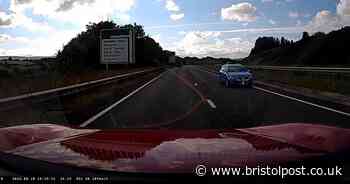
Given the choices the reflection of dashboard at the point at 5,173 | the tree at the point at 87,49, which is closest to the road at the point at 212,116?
the reflection of dashboard at the point at 5,173

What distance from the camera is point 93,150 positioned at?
336 cm

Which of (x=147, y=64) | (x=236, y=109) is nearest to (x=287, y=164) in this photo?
(x=236, y=109)

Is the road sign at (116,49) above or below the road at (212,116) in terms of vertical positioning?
above

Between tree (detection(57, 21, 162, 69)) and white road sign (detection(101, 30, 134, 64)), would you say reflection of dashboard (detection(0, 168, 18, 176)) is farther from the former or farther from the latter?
tree (detection(57, 21, 162, 69))

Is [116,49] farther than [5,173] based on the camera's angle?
Yes

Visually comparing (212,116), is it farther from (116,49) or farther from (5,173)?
(116,49)

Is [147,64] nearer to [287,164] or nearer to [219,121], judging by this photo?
[219,121]

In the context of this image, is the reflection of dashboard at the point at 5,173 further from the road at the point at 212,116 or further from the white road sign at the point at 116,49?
the white road sign at the point at 116,49

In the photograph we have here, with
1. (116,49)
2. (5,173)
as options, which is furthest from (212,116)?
(116,49)

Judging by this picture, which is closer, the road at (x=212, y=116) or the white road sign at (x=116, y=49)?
the road at (x=212, y=116)

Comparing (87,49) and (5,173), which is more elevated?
(87,49)

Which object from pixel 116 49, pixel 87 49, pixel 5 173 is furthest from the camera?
pixel 87 49

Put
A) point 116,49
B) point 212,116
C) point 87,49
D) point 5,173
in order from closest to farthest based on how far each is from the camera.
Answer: point 5,173 → point 212,116 → point 116,49 → point 87,49

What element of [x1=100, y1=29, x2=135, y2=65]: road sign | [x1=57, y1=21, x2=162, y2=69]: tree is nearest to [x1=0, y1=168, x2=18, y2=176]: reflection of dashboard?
[x1=100, y1=29, x2=135, y2=65]: road sign
